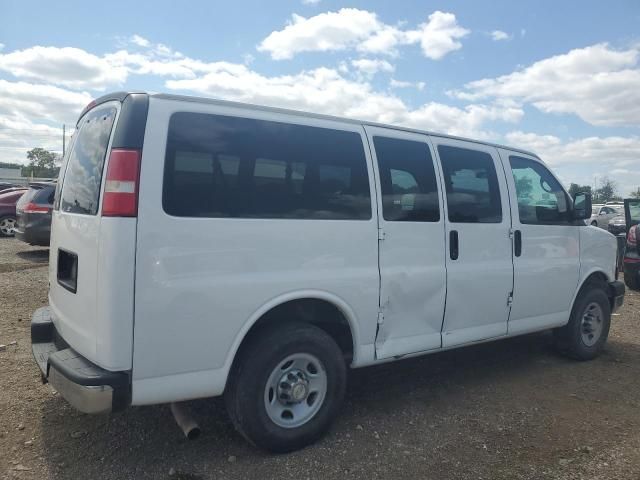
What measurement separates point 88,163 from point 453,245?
2742 millimetres

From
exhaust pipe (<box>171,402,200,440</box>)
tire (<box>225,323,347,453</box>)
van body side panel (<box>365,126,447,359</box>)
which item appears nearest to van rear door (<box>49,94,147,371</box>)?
exhaust pipe (<box>171,402,200,440</box>)

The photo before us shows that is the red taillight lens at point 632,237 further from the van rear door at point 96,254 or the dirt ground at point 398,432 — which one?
the van rear door at point 96,254

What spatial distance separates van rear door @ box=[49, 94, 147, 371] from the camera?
2717 mm

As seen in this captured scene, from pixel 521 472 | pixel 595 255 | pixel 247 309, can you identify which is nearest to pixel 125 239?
pixel 247 309

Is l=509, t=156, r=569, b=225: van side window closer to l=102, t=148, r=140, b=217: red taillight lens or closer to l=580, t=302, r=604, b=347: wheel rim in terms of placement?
l=580, t=302, r=604, b=347: wheel rim

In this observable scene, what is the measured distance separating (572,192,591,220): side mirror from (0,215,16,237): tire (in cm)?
1489

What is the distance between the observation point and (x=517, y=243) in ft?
15.5

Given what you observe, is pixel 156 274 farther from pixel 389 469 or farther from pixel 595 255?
pixel 595 255

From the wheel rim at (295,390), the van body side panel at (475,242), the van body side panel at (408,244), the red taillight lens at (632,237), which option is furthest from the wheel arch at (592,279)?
the red taillight lens at (632,237)

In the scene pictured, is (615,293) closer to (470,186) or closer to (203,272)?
(470,186)

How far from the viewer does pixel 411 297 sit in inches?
153

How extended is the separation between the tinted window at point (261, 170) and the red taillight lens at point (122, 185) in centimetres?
16

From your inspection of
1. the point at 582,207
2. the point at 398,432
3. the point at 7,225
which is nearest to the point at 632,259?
the point at 582,207

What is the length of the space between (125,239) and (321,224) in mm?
1257
